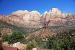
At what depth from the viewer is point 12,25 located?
48.3 ft

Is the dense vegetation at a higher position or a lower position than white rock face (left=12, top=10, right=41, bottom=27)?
lower

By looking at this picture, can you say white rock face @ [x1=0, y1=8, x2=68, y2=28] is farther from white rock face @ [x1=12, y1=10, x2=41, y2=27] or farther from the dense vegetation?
the dense vegetation

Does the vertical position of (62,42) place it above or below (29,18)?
below

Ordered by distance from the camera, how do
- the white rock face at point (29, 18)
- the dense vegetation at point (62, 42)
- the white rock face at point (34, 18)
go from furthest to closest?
the white rock face at point (34, 18), the white rock face at point (29, 18), the dense vegetation at point (62, 42)

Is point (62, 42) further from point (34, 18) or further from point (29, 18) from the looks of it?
point (29, 18)

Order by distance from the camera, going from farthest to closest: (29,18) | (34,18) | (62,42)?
(29,18) < (34,18) < (62,42)

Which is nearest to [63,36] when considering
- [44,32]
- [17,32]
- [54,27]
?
[54,27]

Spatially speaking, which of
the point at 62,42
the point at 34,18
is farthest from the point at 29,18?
the point at 62,42

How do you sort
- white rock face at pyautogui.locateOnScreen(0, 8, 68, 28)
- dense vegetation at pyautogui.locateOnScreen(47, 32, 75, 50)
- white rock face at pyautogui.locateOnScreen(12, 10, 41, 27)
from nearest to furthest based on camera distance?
dense vegetation at pyautogui.locateOnScreen(47, 32, 75, 50) < white rock face at pyautogui.locateOnScreen(12, 10, 41, 27) < white rock face at pyautogui.locateOnScreen(0, 8, 68, 28)

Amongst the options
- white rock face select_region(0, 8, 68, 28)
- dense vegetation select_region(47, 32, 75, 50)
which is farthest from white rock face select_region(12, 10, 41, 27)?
dense vegetation select_region(47, 32, 75, 50)

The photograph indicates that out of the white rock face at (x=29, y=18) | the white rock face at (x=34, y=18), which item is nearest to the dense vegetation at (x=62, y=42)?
the white rock face at (x=34, y=18)

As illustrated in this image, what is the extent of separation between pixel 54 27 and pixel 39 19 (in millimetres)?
1839

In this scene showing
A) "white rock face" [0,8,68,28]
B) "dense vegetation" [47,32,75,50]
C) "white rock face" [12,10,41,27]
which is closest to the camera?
"dense vegetation" [47,32,75,50]

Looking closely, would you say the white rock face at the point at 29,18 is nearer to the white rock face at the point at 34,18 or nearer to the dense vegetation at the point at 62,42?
the white rock face at the point at 34,18
